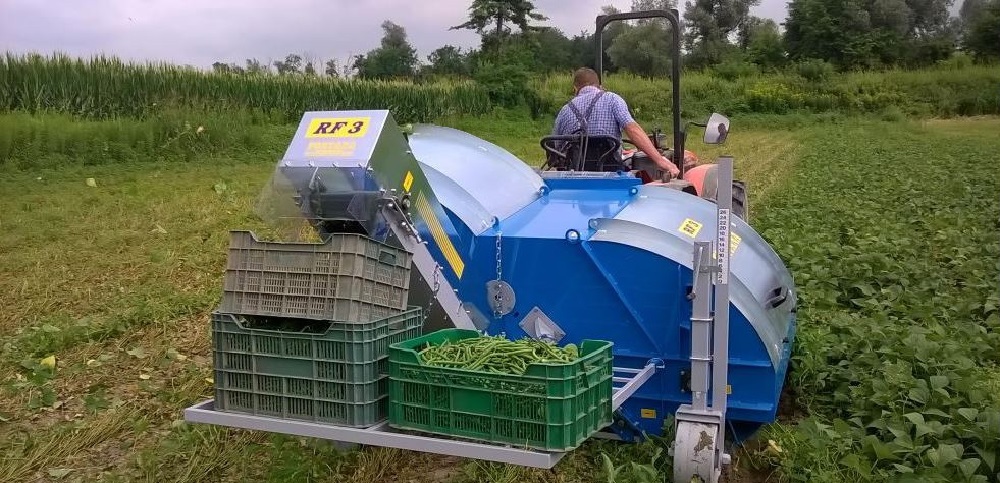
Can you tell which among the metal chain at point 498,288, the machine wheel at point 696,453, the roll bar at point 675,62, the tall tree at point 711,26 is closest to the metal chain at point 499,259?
the metal chain at point 498,288

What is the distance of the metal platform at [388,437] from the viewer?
8.81ft

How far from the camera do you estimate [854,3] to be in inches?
1596

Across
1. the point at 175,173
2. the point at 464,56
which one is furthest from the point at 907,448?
the point at 464,56

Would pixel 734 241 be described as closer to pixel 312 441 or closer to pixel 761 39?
pixel 312 441

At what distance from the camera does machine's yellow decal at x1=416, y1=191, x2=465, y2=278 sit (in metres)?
3.48

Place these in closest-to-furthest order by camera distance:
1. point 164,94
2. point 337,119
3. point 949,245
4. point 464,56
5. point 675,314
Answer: point 337,119 → point 675,314 → point 949,245 → point 164,94 → point 464,56

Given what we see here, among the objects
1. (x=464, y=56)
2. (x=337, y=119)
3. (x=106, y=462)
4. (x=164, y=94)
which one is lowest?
(x=106, y=462)

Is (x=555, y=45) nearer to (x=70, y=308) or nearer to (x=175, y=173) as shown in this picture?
(x=175, y=173)

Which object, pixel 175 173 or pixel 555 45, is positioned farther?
pixel 555 45

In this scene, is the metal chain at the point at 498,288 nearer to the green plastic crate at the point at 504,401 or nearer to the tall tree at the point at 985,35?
the green plastic crate at the point at 504,401

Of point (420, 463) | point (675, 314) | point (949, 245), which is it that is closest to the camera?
point (675, 314)

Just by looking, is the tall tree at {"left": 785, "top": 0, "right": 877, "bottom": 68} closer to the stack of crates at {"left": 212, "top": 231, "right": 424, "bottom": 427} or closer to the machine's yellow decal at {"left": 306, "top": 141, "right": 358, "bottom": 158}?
the machine's yellow decal at {"left": 306, "top": 141, "right": 358, "bottom": 158}

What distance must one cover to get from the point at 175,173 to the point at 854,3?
1456 inches

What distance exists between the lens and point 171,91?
16.5 metres
